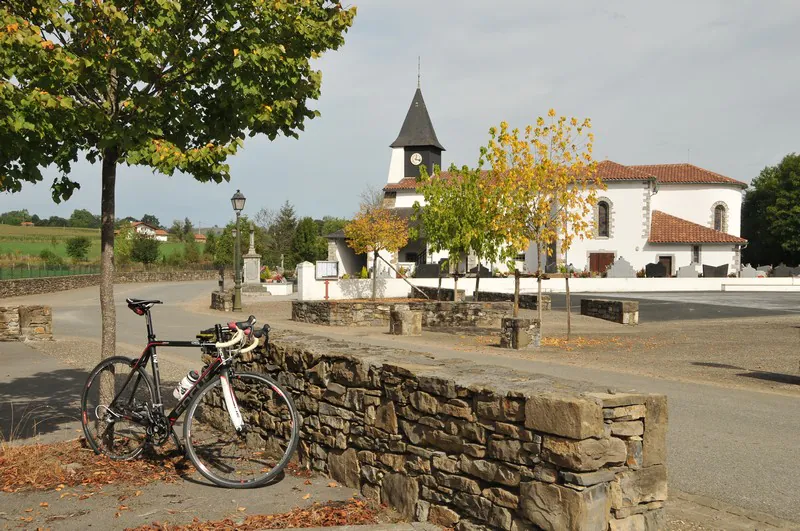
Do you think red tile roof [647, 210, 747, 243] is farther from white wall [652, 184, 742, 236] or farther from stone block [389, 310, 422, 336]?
stone block [389, 310, 422, 336]

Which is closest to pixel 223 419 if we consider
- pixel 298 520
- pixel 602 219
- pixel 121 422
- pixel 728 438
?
pixel 121 422

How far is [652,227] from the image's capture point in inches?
2149

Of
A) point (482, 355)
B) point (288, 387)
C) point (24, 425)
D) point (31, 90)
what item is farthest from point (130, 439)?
point (482, 355)

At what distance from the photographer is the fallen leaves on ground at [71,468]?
5.12 metres

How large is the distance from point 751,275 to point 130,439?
162 ft

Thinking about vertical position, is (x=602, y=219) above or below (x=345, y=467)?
above

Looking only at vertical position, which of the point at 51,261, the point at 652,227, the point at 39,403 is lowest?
the point at 39,403

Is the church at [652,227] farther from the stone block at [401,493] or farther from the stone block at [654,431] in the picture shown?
the stone block at [654,431]

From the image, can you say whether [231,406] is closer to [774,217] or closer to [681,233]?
[681,233]

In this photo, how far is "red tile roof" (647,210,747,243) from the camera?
172 ft

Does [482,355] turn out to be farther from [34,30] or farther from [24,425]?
[34,30]

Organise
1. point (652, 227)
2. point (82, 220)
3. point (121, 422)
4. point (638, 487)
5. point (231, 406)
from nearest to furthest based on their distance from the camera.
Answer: point (638, 487), point (231, 406), point (121, 422), point (652, 227), point (82, 220)

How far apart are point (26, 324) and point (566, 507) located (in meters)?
16.0

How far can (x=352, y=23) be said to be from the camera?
682 cm
